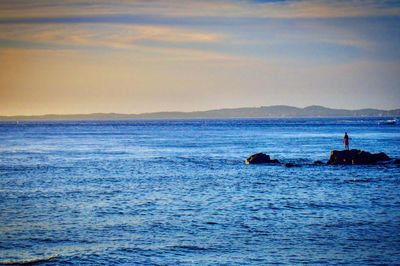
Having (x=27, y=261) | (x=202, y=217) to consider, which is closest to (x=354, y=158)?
(x=202, y=217)

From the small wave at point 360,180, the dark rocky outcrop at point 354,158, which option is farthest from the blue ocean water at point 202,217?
the dark rocky outcrop at point 354,158

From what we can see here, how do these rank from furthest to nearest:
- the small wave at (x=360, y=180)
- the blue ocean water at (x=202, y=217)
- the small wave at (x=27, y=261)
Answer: the small wave at (x=360, y=180), the blue ocean water at (x=202, y=217), the small wave at (x=27, y=261)

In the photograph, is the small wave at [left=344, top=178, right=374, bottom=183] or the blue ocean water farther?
the small wave at [left=344, top=178, right=374, bottom=183]

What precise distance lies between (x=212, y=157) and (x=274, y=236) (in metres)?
46.9

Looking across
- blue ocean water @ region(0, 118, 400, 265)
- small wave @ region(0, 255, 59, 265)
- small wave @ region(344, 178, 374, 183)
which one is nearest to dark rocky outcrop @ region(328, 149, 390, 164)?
blue ocean water @ region(0, 118, 400, 265)

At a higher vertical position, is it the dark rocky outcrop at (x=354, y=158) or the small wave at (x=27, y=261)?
the dark rocky outcrop at (x=354, y=158)

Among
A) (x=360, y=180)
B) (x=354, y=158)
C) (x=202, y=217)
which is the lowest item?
(x=360, y=180)

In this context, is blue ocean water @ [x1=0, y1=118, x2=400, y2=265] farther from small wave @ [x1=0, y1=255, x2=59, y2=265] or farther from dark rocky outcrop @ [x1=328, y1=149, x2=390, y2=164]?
dark rocky outcrop @ [x1=328, y1=149, x2=390, y2=164]

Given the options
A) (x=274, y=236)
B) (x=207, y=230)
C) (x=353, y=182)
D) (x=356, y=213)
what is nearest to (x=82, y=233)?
(x=207, y=230)

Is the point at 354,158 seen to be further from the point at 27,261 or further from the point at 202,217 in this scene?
the point at 27,261

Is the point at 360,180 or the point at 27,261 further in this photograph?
the point at 360,180

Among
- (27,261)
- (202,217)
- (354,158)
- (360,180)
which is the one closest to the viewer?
(27,261)

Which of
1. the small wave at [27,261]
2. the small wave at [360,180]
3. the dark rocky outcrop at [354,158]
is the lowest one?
the small wave at [360,180]

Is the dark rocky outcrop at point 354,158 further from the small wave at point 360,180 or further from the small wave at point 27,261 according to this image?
the small wave at point 27,261
